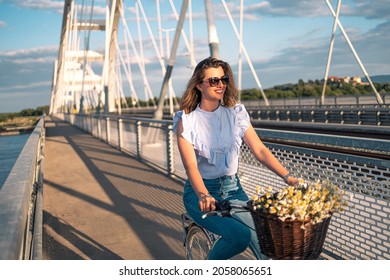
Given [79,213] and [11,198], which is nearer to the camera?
[11,198]

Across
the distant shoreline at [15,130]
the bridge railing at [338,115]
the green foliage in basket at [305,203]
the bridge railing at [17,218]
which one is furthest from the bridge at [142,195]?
the distant shoreline at [15,130]

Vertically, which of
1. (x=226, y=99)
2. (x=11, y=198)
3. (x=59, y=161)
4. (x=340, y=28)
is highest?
(x=340, y=28)

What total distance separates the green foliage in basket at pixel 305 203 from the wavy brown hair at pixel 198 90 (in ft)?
3.19

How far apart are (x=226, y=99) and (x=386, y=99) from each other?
27.5m

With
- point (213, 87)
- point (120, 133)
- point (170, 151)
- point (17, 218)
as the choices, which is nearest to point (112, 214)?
point (170, 151)

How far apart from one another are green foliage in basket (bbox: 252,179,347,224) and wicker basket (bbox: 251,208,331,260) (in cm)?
3

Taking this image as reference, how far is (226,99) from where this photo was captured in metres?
3.37

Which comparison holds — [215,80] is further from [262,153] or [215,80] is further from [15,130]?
[15,130]

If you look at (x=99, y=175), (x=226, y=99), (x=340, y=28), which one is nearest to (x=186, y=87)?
(x=226, y=99)

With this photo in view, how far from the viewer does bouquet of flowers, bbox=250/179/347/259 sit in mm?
2373

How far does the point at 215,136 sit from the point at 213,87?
28 cm

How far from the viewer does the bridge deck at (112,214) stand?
531 centimetres

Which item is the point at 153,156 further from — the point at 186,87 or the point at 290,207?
the point at 290,207

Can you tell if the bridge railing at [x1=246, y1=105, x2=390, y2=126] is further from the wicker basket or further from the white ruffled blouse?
the wicker basket
